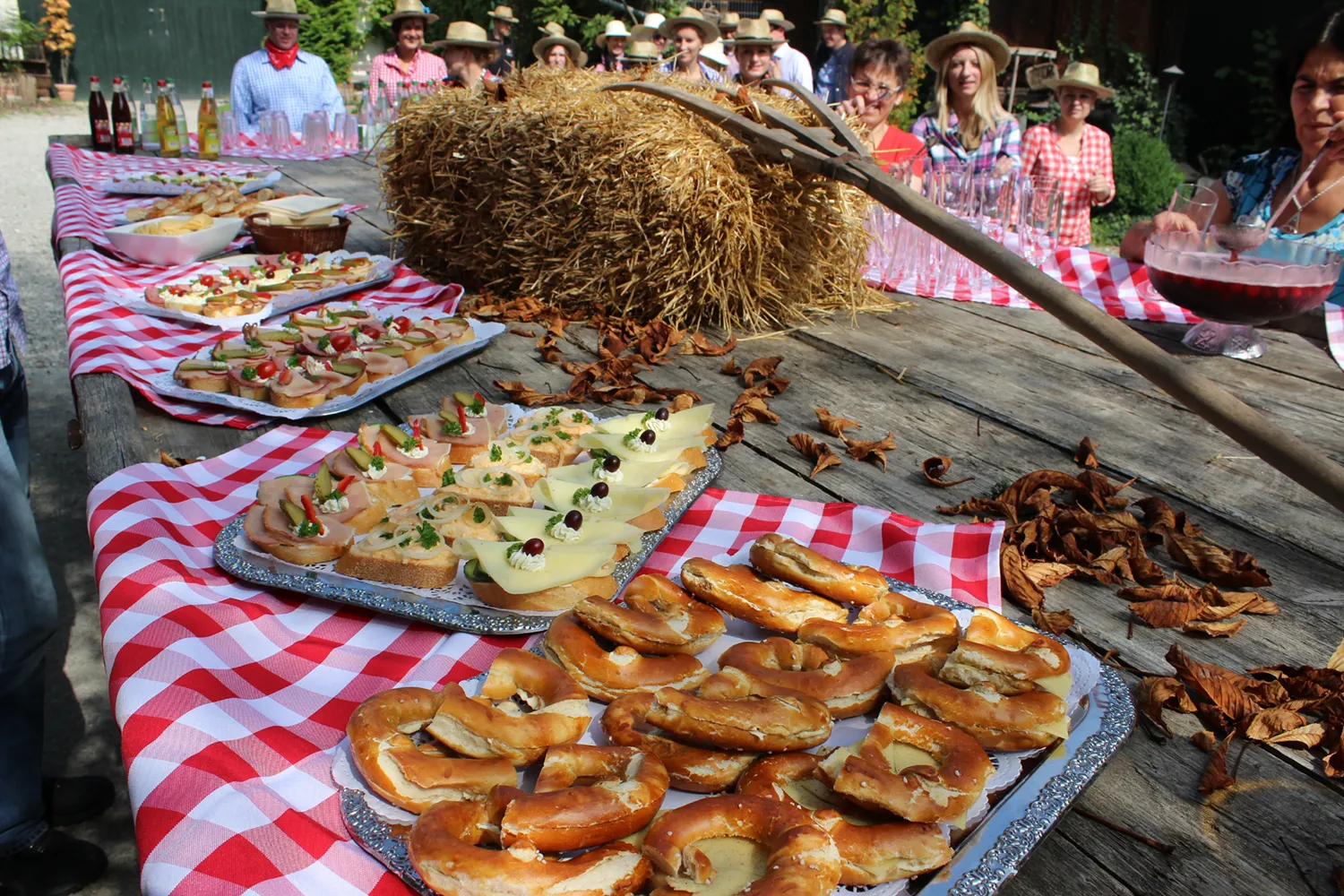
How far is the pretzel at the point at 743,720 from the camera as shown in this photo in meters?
0.95

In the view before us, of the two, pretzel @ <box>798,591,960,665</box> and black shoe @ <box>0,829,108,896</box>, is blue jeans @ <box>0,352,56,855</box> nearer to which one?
black shoe @ <box>0,829,108,896</box>

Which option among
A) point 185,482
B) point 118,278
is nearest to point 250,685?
point 185,482

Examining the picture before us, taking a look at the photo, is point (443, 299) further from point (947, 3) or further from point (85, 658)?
point (947, 3)

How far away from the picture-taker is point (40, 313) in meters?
6.59

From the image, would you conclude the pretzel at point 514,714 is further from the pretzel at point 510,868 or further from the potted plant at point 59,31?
the potted plant at point 59,31

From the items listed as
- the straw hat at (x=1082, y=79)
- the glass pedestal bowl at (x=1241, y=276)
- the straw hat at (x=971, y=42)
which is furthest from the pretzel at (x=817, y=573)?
the straw hat at (x=1082, y=79)

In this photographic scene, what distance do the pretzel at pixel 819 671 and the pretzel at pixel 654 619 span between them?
0.18ft

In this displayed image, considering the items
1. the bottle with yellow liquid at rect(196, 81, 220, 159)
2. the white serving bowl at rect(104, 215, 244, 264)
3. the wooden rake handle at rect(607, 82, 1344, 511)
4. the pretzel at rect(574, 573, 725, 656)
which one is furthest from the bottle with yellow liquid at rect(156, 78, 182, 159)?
the pretzel at rect(574, 573, 725, 656)

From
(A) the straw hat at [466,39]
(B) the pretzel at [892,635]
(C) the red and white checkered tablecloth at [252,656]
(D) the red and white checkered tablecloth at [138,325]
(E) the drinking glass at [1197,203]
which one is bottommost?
(C) the red and white checkered tablecloth at [252,656]

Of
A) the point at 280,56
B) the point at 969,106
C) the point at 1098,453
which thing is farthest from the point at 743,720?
the point at 280,56

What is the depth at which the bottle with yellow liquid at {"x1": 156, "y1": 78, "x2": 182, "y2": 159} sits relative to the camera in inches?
217

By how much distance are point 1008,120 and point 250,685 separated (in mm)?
5088

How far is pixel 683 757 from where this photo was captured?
0.95m

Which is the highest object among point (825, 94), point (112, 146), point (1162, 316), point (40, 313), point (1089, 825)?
point (825, 94)
